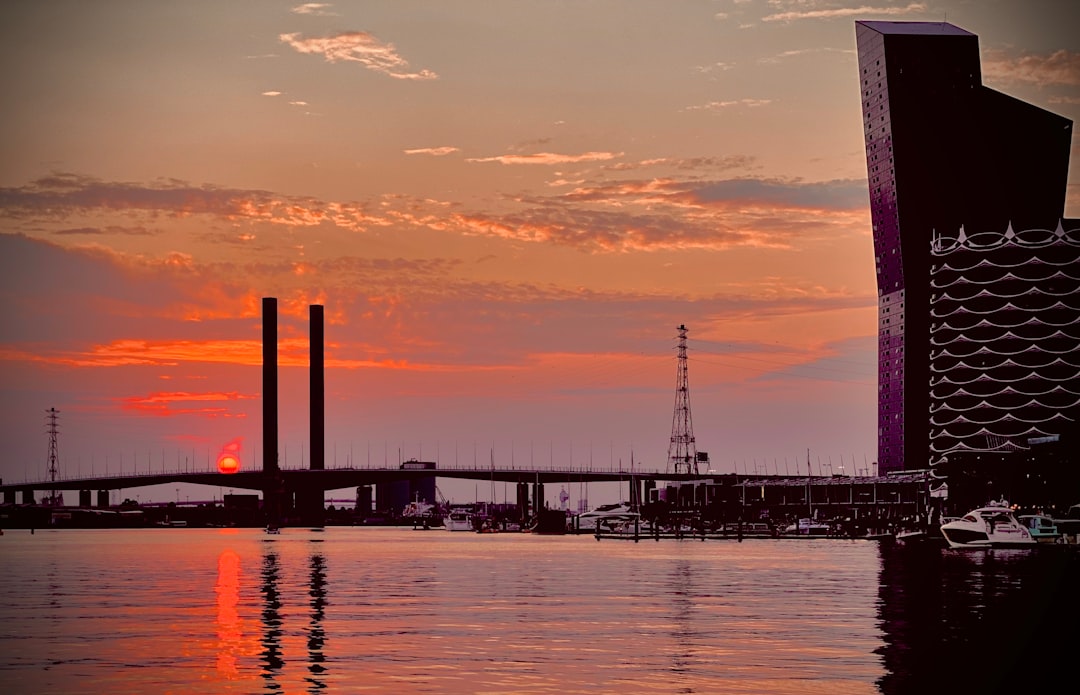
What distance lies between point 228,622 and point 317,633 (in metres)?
9.11

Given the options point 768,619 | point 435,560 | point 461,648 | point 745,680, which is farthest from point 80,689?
point 435,560

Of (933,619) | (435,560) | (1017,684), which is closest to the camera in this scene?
(1017,684)

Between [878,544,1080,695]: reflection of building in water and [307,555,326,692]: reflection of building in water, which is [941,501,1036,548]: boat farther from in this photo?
[307,555,326,692]: reflection of building in water

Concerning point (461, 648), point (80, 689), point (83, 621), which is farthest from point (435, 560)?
point (80, 689)

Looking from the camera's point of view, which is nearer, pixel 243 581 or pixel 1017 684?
pixel 1017 684

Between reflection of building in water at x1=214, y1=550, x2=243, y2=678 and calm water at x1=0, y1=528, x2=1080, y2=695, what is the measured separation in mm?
257

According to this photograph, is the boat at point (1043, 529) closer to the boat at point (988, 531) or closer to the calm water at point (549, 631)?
the boat at point (988, 531)

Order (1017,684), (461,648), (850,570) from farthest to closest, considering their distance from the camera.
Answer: (850,570) → (461,648) → (1017,684)

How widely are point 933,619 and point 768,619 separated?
801 centimetres

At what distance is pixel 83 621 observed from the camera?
7700 cm

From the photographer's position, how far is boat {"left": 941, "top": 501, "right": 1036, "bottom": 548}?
16762cm

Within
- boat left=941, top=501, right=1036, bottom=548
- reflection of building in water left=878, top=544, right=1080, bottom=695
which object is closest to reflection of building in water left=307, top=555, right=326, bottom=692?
reflection of building in water left=878, top=544, right=1080, bottom=695

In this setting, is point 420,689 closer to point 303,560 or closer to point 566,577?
point 566,577

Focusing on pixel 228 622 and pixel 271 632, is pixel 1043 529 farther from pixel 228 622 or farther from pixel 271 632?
pixel 271 632
